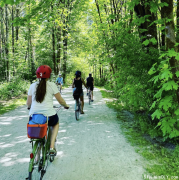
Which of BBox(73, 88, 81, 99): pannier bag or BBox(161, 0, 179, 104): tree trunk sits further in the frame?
BBox(73, 88, 81, 99): pannier bag

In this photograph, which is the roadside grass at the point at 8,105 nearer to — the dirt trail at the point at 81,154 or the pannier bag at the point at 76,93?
the dirt trail at the point at 81,154

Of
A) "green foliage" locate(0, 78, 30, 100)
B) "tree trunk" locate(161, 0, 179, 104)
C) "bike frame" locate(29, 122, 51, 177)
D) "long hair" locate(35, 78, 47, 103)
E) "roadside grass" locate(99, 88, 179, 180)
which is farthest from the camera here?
"green foliage" locate(0, 78, 30, 100)

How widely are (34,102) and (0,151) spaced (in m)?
2.37

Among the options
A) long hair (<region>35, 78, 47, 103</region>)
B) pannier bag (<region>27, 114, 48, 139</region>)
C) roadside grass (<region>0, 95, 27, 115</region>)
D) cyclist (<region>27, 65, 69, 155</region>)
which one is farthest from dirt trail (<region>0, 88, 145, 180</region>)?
roadside grass (<region>0, 95, 27, 115</region>)

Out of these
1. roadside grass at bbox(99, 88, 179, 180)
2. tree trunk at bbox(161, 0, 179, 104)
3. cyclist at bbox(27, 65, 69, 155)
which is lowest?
roadside grass at bbox(99, 88, 179, 180)

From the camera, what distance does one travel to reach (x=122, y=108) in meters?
10.5

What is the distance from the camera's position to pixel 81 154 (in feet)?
14.6

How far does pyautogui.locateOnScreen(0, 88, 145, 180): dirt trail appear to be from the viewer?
353 centimetres

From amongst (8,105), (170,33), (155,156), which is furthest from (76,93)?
(8,105)

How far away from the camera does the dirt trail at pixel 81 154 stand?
3.53 metres

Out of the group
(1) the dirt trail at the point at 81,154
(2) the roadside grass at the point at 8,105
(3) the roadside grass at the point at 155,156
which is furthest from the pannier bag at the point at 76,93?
(2) the roadside grass at the point at 8,105

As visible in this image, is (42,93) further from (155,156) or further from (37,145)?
(155,156)

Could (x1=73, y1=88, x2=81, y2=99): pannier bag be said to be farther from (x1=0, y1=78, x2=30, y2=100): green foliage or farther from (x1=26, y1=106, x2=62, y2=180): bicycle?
(x1=0, y1=78, x2=30, y2=100): green foliage

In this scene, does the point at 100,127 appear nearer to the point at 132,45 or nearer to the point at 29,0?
the point at 132,45
